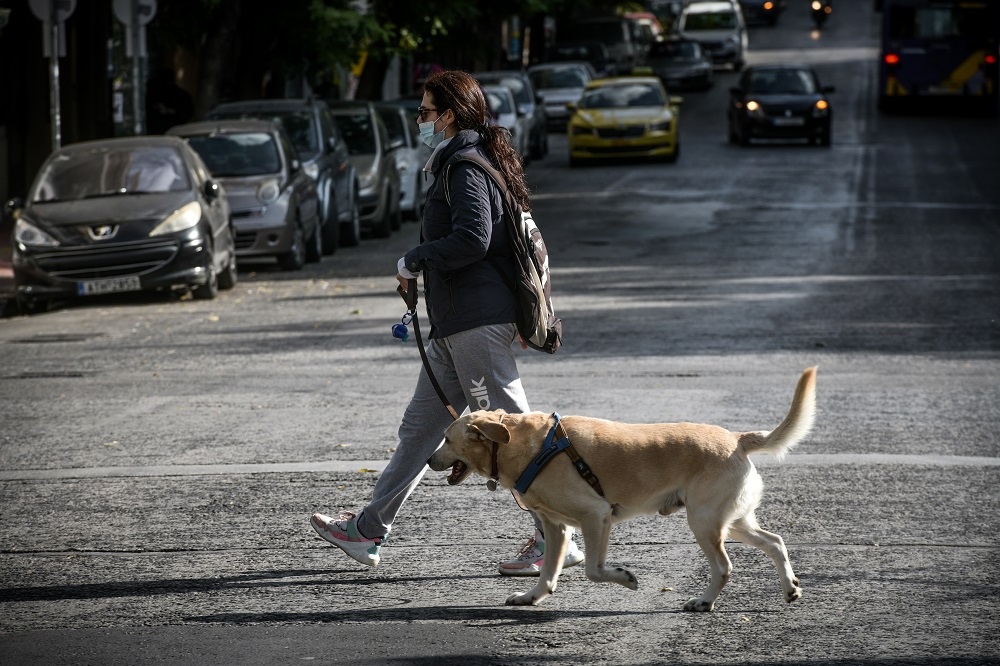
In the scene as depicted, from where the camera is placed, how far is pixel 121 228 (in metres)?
15.4

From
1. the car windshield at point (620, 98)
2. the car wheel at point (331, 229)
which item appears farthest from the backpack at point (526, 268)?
the car windshield at point (620, 98)

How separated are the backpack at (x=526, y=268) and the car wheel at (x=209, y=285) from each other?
9.92m

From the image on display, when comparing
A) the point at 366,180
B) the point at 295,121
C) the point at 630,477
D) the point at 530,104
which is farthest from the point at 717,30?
the point at 630,477

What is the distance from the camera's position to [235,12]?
2469 centimetres

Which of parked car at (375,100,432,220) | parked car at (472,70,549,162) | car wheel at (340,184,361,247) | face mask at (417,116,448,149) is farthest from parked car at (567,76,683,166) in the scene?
face mask at (417,116,448,149)

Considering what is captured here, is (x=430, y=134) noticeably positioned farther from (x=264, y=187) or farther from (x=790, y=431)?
(x=264, y=187)

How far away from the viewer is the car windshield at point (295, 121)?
66.6 ft

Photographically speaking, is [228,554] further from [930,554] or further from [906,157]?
[906,157]

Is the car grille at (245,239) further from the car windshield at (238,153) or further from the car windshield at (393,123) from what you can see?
the car windshield at (393,123)

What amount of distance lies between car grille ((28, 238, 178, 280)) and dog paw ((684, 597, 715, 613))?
412 inches

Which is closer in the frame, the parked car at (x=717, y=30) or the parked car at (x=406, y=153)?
the parked car at (x=406, y=153)

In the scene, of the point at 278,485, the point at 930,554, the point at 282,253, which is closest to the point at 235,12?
the point at 282,253

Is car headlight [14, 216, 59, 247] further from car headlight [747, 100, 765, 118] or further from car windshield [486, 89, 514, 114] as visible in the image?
car headlight [747, 100, 765, 118]

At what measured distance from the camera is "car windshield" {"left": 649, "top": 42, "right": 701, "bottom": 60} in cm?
5475
